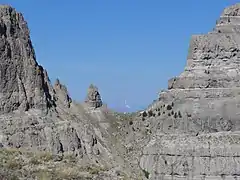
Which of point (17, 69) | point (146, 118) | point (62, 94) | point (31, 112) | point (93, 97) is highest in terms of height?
point (17, 69)

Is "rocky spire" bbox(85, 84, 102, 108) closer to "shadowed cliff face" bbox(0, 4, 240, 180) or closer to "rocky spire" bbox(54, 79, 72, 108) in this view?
"shadowed cliff face" bbox(0, 4, 240, 180)

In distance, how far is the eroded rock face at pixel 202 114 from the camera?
62.1 m

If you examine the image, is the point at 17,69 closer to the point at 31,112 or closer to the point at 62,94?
the point at 31,112

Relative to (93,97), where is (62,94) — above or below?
below

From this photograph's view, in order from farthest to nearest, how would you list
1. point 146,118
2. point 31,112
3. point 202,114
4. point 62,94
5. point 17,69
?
point 146,118 → point 202,114 → point 62,94 → point 17,69 → point 31,112

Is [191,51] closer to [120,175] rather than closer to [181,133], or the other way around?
[181,133]

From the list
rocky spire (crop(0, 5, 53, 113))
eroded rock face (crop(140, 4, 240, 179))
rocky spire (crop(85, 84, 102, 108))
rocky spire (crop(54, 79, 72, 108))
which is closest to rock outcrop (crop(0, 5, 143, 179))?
rocky spire (crop(0, 5, 53, 113))

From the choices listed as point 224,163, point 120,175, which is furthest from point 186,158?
point 120,175

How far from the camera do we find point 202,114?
69.1 meters

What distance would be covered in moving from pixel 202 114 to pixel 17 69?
22671 millimetres

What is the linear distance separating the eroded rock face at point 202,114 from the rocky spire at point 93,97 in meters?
7.24

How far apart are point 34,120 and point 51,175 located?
31084 mm

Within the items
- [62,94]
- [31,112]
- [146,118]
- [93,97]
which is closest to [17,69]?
[31,112]

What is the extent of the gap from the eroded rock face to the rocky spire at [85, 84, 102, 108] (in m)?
7.24
